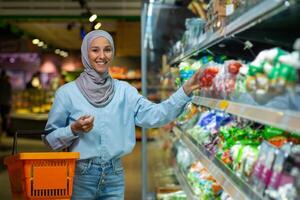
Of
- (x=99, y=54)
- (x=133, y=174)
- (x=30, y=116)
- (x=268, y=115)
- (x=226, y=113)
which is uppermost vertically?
(x=99, y=54)

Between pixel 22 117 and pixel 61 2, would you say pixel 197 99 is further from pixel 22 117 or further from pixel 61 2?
pixel 22 117

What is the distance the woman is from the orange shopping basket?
25cm

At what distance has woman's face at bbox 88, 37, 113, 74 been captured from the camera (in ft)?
9.04

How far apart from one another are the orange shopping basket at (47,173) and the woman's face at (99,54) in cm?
55

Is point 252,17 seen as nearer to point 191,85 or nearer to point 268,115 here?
point 268,115

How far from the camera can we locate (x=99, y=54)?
2.76 metres

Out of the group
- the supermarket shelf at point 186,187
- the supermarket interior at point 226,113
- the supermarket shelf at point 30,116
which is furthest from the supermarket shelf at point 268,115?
the supermarket shelf at point 30,116

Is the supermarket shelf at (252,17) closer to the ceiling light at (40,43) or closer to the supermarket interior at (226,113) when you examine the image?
the supermarket interior at (226,113)

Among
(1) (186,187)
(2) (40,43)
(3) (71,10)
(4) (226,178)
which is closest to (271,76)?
(4) (226,178)

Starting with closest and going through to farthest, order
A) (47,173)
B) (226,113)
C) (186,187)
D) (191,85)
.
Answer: (47,173) → (191,85) → (226,113) → (186,187)

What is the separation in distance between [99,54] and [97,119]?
34 centimetres

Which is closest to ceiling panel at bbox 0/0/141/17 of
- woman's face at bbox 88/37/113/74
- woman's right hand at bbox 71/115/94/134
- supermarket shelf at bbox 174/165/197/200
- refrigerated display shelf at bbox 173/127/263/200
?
supermarket shelf at bbox 174/165/197/200

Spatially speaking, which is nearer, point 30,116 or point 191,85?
point 191,85

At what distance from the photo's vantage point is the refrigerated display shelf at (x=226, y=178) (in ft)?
6.71
